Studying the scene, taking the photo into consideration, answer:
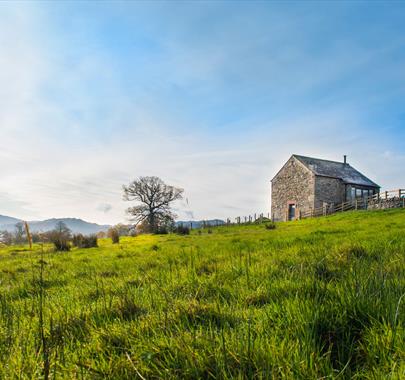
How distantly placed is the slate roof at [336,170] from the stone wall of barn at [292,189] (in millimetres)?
1075

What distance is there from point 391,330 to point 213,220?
4922 cm

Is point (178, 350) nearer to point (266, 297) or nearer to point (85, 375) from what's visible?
point (85, 375)

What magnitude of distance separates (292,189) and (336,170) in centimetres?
730

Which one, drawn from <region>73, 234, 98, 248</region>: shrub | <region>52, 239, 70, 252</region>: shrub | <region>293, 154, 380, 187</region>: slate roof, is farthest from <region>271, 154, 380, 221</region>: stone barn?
<region>52, 239, 70, 252</region>: shrub

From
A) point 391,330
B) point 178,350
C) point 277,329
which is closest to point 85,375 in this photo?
point 178,350

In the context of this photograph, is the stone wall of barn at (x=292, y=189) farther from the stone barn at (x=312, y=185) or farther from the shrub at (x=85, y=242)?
the shrub at (x=85, y=242)

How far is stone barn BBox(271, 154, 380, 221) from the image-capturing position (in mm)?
40594

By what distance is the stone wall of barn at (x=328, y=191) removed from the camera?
1583 inches

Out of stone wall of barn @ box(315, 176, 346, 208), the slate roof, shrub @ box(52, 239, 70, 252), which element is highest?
the slate roof

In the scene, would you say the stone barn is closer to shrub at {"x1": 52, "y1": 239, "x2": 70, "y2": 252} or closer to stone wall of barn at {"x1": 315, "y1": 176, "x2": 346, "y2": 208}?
stone wall of barn at {"x1": 315, "y1": 176, "x2": 346, "y2": 208}

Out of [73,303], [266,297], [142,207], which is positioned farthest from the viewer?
[142,207]

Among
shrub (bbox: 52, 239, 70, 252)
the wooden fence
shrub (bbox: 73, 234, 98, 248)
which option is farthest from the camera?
the wooden fence

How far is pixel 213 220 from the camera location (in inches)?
2007

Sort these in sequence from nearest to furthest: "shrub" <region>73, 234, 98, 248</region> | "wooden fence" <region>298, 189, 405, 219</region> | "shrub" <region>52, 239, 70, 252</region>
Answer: "shrub" <region>52, 239, 70, 252</region> < "shrub" <region>73, 234, 98, 248</region> < "wooden fence" <region>298, 189, 405, 219</region>
